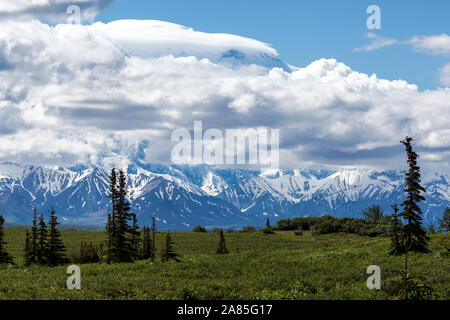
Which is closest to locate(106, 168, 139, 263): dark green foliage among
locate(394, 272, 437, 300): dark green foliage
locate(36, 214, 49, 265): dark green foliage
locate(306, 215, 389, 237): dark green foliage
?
locate(36, 214, 49, 265): dark green foliage

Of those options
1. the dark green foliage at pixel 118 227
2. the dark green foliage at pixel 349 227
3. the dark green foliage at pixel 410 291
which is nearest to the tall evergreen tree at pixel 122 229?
the dark green foliage at pixel 118 227

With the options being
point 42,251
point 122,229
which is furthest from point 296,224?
point 42,251

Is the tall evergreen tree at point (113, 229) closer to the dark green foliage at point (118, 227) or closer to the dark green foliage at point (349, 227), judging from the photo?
the dark green foliage at point (118, 227)

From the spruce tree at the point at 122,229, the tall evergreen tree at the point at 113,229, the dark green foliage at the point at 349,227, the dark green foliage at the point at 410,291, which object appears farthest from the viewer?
the dark green foliage at the point at 349,227

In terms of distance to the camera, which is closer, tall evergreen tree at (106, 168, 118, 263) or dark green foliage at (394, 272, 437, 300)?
dark green foliage at (394, 272, 437, 300)

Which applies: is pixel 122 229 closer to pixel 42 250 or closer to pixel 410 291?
pixel 42 250

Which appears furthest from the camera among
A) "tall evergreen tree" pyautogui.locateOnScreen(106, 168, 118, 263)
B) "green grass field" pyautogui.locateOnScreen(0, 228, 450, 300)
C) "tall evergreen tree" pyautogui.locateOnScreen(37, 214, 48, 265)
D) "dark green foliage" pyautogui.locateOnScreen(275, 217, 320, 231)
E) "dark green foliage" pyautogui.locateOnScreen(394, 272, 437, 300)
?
"dark green foliage" pyautogui.locateOnScreen(275, 217, 320, 231)

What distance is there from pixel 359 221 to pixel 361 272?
455 ft

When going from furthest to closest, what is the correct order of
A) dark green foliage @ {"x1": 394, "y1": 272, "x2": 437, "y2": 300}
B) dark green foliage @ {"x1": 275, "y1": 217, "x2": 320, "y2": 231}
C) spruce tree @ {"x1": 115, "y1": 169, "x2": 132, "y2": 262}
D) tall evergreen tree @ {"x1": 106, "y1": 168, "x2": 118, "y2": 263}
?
dark green foliage @ {"x1": 275, "y1": 217, "x2": 320, "y2": 231} < spruce tree @ {"x1": 115, "y1": 169, "x2": 132, "y2": 262} < tall evergreen tree @ {"x1": 106, "y1": 168, "x2": 118, "y2": 263} < dark green foliage @ {"x1": 394, "y1": 272, "x2": 437, "y2": 300}

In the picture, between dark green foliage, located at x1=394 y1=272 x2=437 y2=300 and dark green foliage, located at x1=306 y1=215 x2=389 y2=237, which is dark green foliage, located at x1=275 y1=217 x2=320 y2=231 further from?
dark green foliage, located at x1=394 y1=272 x2=437 y2=300

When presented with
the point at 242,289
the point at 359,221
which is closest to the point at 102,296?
the point at 242,289

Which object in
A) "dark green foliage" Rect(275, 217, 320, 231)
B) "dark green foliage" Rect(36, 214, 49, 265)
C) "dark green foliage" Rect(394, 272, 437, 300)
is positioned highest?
"dark green foliage" Rect(394, 272, 437, 300)
